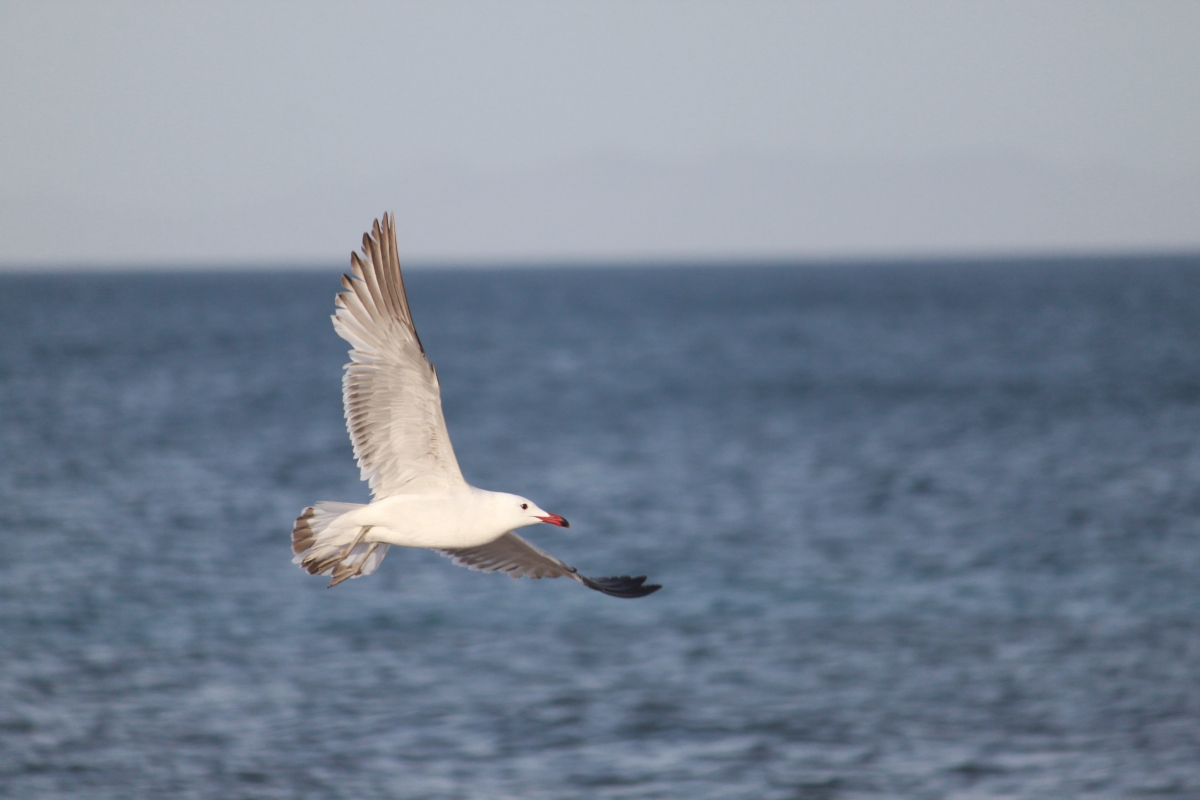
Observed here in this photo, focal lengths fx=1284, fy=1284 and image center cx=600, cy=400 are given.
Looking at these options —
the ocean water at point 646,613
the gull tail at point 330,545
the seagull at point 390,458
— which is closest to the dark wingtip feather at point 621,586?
the seagull at point 390,458

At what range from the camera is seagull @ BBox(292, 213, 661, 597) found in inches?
294

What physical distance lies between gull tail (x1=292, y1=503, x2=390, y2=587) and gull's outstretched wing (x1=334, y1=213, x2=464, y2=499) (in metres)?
0.35

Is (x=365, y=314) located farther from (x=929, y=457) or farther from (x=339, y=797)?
(x=929, y=457)

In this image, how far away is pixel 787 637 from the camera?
19953mm

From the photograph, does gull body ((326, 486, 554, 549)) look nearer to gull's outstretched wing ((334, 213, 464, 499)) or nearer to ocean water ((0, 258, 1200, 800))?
gull's outstretched wing ((334, 213, 464, 499))

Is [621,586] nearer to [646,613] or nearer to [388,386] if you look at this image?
[388,386]

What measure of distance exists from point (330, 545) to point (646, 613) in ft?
47.8

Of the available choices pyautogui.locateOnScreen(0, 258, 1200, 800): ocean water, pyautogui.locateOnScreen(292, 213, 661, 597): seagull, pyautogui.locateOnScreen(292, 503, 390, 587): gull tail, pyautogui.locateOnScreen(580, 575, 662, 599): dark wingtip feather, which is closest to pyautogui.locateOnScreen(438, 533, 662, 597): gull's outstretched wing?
pyautogui.locateOnScreen(580, 575, 662, 599): dark wingtip feather

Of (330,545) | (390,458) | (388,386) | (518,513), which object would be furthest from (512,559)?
(388,386)

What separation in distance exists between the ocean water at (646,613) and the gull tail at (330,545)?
7794 mm

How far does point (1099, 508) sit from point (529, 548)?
23790 millimetres

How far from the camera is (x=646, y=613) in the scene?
21703 millimetres

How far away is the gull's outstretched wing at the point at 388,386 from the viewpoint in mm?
7547

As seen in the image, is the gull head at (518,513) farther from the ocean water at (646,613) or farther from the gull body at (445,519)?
the ocean water at (646,613)
